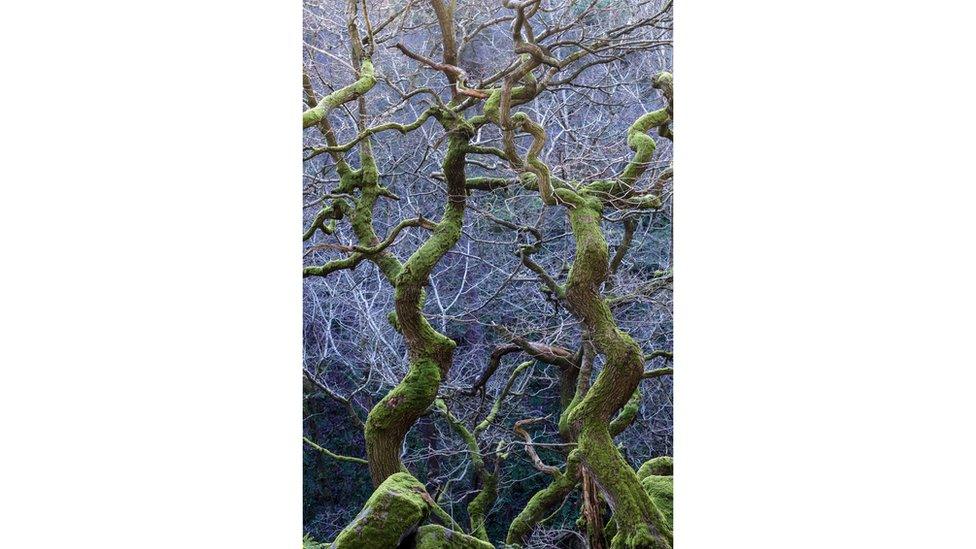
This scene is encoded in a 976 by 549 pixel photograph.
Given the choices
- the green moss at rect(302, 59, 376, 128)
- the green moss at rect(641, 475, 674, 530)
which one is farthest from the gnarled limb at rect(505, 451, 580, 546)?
the green moss at rect(302, 59, 376, 128)

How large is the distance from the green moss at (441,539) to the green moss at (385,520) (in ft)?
0.17

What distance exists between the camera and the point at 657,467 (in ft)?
12.7

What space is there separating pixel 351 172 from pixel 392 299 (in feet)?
2.16

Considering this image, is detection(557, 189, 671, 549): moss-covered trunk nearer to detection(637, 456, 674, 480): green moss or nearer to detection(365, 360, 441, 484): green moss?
detection(637, 456, 674, 480): green moss

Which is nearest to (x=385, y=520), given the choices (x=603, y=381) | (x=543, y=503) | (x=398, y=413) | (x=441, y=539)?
(x=441, y=539)

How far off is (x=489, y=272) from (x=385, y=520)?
1225 mm

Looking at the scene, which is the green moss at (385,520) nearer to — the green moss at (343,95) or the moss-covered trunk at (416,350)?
the moss-covered trunk at (416,350)

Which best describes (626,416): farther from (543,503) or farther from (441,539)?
(441,539)

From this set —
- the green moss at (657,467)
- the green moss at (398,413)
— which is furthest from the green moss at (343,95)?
the green moss at (657,467)

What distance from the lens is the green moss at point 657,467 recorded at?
3844mm

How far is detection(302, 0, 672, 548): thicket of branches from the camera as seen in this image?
3.91 meters
